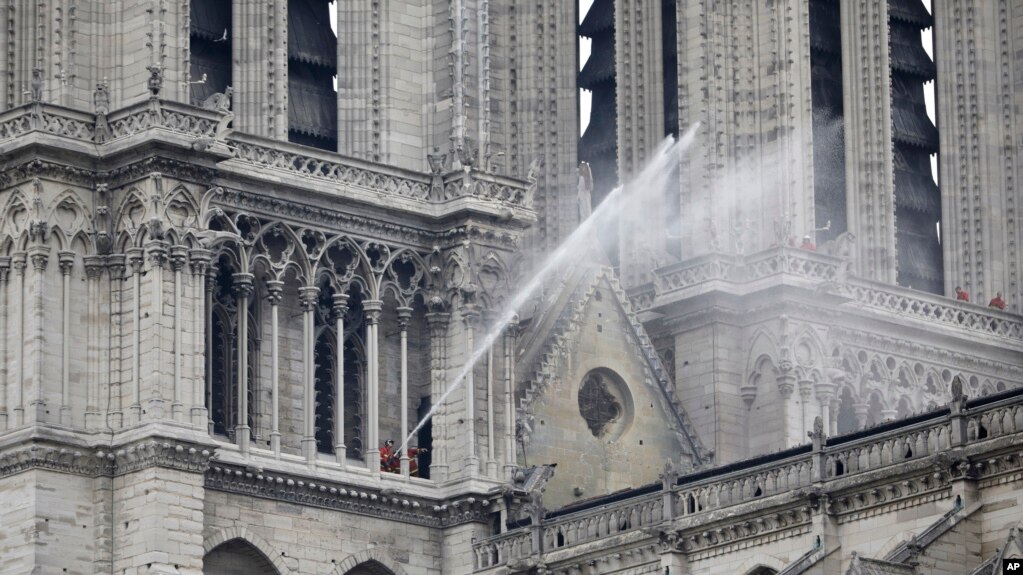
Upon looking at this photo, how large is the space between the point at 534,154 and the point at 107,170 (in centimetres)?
2173

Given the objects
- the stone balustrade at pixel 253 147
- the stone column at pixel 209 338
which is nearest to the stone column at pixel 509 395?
the stone balustrade at pixel 253 147

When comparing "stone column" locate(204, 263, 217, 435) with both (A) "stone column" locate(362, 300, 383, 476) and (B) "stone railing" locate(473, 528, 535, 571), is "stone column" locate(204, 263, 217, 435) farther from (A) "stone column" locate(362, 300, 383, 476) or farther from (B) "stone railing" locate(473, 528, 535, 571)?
(B) "stone railing" locate(473, 528, 535, 571)

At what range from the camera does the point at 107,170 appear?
79.8 metres

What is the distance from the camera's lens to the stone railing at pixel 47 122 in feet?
259

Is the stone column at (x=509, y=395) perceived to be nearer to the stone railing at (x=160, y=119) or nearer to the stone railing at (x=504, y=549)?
the stone railing at (x=504, y=549)

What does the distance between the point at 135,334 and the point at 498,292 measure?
32.8 ft

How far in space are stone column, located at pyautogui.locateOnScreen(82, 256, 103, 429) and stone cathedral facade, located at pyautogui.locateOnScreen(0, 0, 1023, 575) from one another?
0.09m

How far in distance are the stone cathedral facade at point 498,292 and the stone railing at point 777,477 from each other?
0.28 feet

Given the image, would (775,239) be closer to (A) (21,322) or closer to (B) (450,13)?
(B) (450,13)

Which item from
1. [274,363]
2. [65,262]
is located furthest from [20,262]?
[274,363]

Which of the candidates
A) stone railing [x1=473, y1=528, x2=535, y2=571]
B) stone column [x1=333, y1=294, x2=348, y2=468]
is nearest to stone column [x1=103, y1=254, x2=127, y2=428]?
stone column [x1=333, y1=294, x2=348, y2=468]

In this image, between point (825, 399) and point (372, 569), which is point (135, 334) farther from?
point (825, 399)

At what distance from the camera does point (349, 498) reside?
82438 millimetres

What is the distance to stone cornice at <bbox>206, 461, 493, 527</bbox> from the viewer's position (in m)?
80.4
